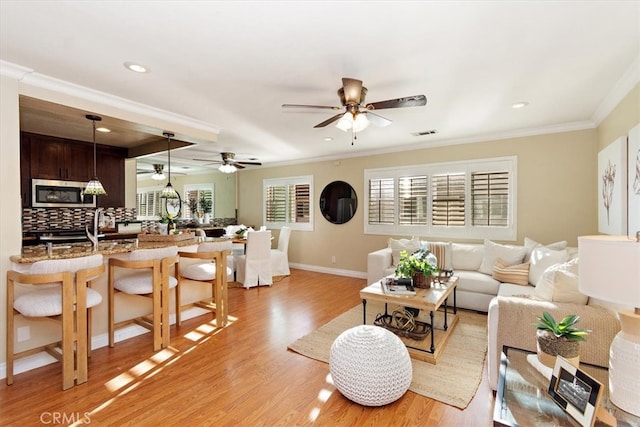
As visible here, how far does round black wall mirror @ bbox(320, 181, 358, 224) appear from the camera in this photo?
20.3ft

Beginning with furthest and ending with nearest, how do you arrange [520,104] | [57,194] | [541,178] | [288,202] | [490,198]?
[288,202] < [57,194] < [490,198] < [541,178] < [520,104]

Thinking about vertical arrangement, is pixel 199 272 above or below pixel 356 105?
below

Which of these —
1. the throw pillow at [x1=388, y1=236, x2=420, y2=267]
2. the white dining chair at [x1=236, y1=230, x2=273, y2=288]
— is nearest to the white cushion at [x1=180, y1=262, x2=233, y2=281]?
the white dining chair at [x1=236, y1=230, x2=273, y2=288]

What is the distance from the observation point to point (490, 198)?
471 cm

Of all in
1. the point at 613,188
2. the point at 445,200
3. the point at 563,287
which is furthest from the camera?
the point at 445,200

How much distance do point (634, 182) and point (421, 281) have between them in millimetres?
1954

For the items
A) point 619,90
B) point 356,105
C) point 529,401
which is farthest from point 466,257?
point 529,401

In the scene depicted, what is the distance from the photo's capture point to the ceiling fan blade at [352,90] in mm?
2501

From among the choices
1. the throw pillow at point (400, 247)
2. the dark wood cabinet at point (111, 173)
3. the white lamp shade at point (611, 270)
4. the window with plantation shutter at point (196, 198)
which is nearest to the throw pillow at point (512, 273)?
the throw pillow at point (400, 247)

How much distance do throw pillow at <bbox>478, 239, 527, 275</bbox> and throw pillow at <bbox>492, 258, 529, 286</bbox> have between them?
0.11 meters

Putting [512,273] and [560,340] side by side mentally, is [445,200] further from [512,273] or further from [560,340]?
[560,340]

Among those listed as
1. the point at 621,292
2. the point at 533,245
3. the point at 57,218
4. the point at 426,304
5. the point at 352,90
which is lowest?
the point at 426,304

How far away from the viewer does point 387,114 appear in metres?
3.67

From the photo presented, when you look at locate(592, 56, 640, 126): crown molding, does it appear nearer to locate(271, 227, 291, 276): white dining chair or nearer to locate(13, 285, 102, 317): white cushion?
locate(13, 285, 102, 317): white cushion
